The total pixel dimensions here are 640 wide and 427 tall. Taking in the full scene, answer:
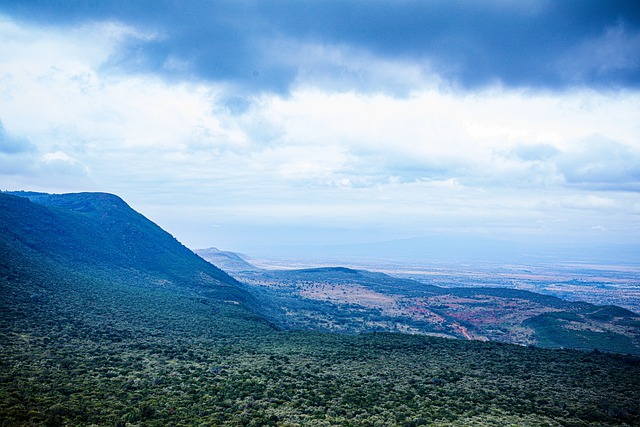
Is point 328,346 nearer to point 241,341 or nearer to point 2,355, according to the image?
point 241,341

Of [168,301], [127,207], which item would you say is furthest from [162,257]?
[168,301]

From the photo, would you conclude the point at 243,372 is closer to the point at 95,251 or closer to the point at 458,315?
the point at 95,251

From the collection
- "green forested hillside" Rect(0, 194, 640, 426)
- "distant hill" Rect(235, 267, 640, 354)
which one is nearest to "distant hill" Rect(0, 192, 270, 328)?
"green forested hillside" Rect(0, 194, 640, 426)

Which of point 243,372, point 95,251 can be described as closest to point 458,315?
point 243,372

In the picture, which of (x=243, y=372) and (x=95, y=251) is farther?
(x=95, y=251)

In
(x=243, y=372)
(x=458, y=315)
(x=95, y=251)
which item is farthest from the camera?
(x=458, y=315)

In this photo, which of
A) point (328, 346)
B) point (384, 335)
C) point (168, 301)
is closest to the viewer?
point (328, 346)
